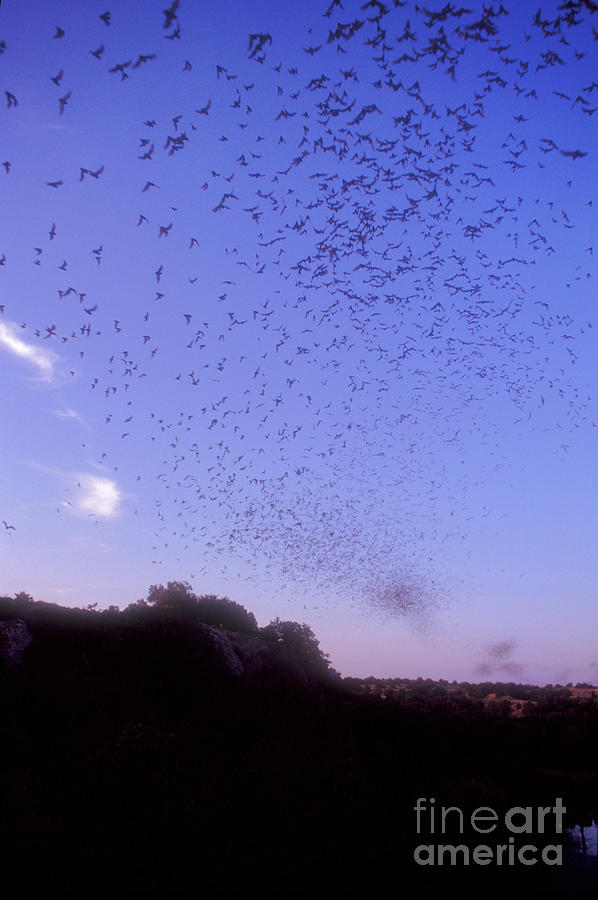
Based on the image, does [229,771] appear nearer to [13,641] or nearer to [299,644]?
[13,641]

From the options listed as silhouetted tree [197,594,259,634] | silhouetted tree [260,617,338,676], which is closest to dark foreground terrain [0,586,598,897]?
silhouetted tree [260,617,338,676]

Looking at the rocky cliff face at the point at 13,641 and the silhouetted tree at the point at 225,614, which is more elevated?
the silhouetted tree at the point at 225,614

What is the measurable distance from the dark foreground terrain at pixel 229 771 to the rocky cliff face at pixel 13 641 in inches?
4.3

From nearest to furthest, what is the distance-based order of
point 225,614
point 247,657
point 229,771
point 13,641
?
point 229,771 → point 13,641 → point 247,657 → point 225,614

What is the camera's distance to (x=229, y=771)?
1689 cm

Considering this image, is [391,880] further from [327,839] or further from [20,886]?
[20,886]

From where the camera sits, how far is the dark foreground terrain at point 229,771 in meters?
12.0

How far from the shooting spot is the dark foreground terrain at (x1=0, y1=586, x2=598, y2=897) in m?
12.0

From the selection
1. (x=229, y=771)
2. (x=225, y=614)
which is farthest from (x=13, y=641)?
(x=225, y=614)

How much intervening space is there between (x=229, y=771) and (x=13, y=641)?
13.5 meters

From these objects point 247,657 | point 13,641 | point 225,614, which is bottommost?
point 247,657

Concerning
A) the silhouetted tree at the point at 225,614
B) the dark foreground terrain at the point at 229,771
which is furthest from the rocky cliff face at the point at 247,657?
the silhouetted tree at the point at 225,614

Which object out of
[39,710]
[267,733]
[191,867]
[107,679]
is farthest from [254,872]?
[107,679]

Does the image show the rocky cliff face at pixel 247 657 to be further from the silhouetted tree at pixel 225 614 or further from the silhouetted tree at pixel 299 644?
the silhouetted tree at pixel 225 614
